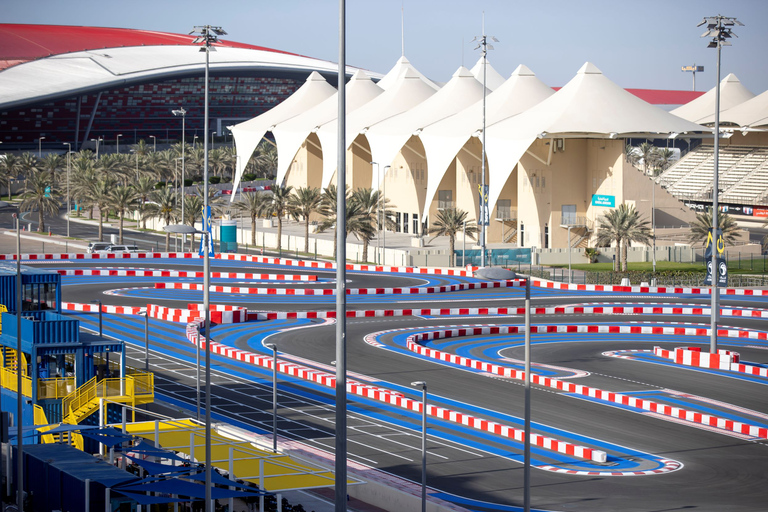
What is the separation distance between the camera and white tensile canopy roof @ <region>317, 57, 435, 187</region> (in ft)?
328

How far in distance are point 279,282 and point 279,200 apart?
2193 cm

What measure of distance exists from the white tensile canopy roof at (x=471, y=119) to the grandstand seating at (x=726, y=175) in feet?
65.1

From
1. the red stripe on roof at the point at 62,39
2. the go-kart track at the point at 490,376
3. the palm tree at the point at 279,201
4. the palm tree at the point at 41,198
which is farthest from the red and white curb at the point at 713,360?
the red stripe on roof at the point at 62,39

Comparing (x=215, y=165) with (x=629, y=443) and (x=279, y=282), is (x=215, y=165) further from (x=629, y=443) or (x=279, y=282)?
(x=629, y=443)

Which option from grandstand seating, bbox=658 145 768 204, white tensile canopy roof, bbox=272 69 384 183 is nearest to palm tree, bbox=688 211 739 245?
grandstand seating, bbox=658 145 768 204

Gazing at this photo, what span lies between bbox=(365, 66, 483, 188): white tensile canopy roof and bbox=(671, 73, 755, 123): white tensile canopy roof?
2855 cm

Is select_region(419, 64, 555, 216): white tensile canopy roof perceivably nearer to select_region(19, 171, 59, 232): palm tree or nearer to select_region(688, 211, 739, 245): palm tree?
select_region(688, 211, 739, 245): palm tree

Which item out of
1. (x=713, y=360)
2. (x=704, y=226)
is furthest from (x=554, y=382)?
(x=704, y=226)

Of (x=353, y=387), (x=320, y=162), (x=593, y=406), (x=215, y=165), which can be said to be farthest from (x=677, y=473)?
(x=215, y=165)

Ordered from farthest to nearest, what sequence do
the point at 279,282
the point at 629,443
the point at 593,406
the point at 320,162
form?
1. the point at 320,162
2. the point at 279,282
3. the point at 593,406
4. the point at 629,443

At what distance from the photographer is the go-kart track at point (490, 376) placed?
26812 millimetres

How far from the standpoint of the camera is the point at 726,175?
350ft

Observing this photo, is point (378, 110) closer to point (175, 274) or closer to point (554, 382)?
point (175, 274)

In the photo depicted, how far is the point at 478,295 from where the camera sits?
2425 inches
